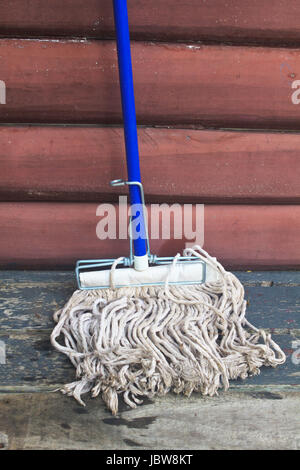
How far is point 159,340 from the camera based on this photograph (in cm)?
98

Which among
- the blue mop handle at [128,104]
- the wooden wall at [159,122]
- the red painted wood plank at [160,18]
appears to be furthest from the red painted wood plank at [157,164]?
the red painted wood plank at [160,18]

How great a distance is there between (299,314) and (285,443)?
0.44m

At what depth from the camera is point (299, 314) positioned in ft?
3.80

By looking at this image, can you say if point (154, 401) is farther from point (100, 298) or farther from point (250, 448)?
point (100, 298)

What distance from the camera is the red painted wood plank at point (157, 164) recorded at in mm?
1261

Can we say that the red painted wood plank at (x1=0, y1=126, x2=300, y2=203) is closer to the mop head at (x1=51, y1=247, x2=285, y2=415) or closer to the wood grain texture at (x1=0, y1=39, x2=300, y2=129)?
the wood grain texture at (x1=0, y1=39, x2=300, y2=129)

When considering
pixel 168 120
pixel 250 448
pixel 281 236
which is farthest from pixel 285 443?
pixel 168 120

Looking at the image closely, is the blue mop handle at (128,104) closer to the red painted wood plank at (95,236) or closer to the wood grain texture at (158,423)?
the red painted wood plank at (95,236)

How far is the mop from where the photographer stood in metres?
0.89

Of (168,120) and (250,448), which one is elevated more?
(168,120)

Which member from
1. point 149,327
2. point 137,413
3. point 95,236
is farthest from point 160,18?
point 137,413

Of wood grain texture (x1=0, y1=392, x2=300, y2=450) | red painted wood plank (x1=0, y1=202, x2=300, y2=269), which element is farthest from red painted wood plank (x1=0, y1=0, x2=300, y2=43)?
wood grain texture (x1=0, y1=392, x2=300, y2=450)

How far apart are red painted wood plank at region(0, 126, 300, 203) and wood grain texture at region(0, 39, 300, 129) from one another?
4 cm
